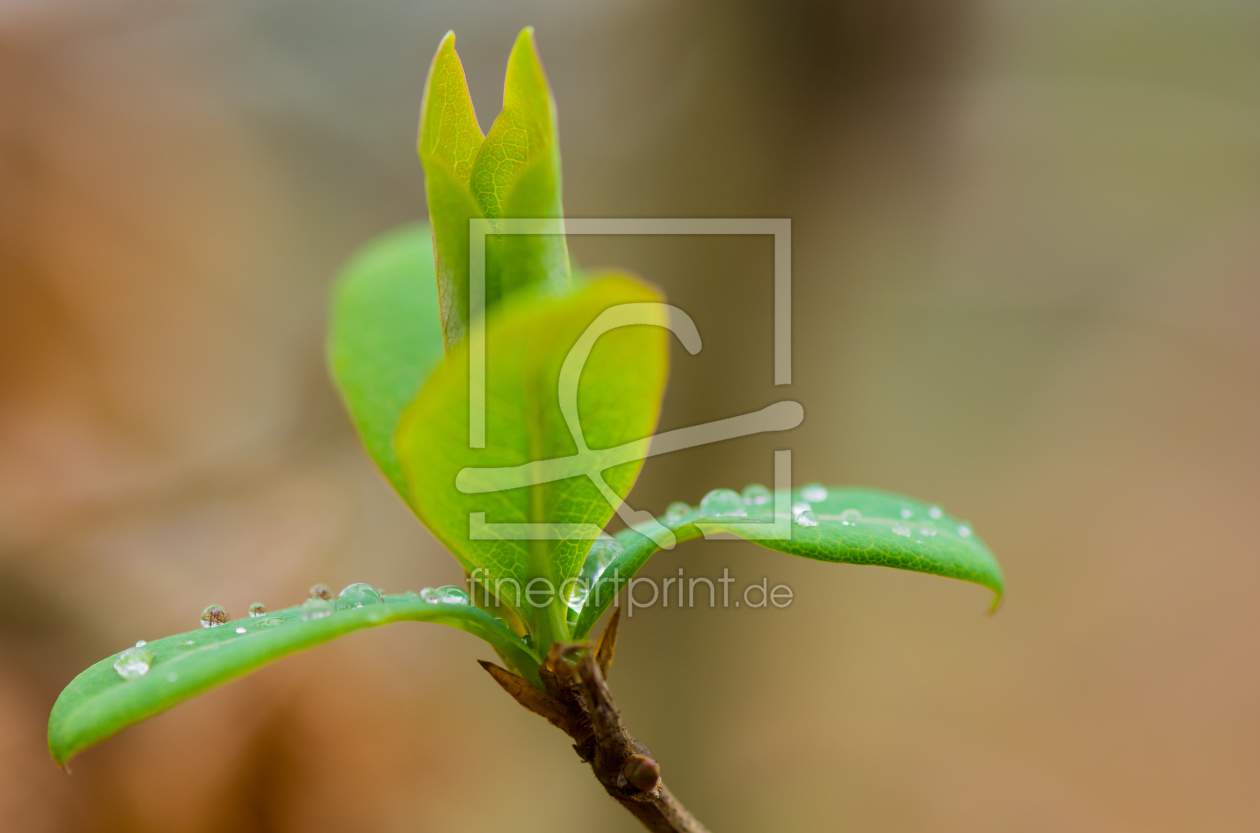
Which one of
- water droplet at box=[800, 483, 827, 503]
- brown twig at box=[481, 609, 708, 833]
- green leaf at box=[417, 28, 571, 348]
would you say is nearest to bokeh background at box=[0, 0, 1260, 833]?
water droplet at box=[800, 483, 827, 503]

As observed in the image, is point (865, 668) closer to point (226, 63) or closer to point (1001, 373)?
point (1001, 373)

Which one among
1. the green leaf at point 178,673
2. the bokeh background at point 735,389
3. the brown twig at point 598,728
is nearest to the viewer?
the green leaf at point 178,673

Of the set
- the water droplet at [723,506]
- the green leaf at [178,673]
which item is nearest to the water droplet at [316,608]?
the green leaf at [178,673]

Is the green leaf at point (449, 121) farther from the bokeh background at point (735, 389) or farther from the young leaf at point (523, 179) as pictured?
the bokeh background at point (735, 389)

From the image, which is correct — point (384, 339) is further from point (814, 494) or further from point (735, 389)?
point (735, 389)

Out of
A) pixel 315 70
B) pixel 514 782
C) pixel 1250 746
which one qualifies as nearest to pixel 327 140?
pixel 315 70

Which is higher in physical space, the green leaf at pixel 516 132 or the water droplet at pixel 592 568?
the green leaf at pixel 516 132

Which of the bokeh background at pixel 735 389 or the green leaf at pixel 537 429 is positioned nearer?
the green leaf at pixel 537 429

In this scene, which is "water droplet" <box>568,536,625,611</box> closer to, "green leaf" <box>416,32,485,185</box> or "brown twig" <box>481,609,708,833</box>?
"brown twig" <box>481,609,708,833</box>

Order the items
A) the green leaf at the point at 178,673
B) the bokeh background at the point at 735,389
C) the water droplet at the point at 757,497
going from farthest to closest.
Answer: the bokeh background at the point at 735,389, the water droplet at the point at 757,497, the green leaf at the point at 178,673
